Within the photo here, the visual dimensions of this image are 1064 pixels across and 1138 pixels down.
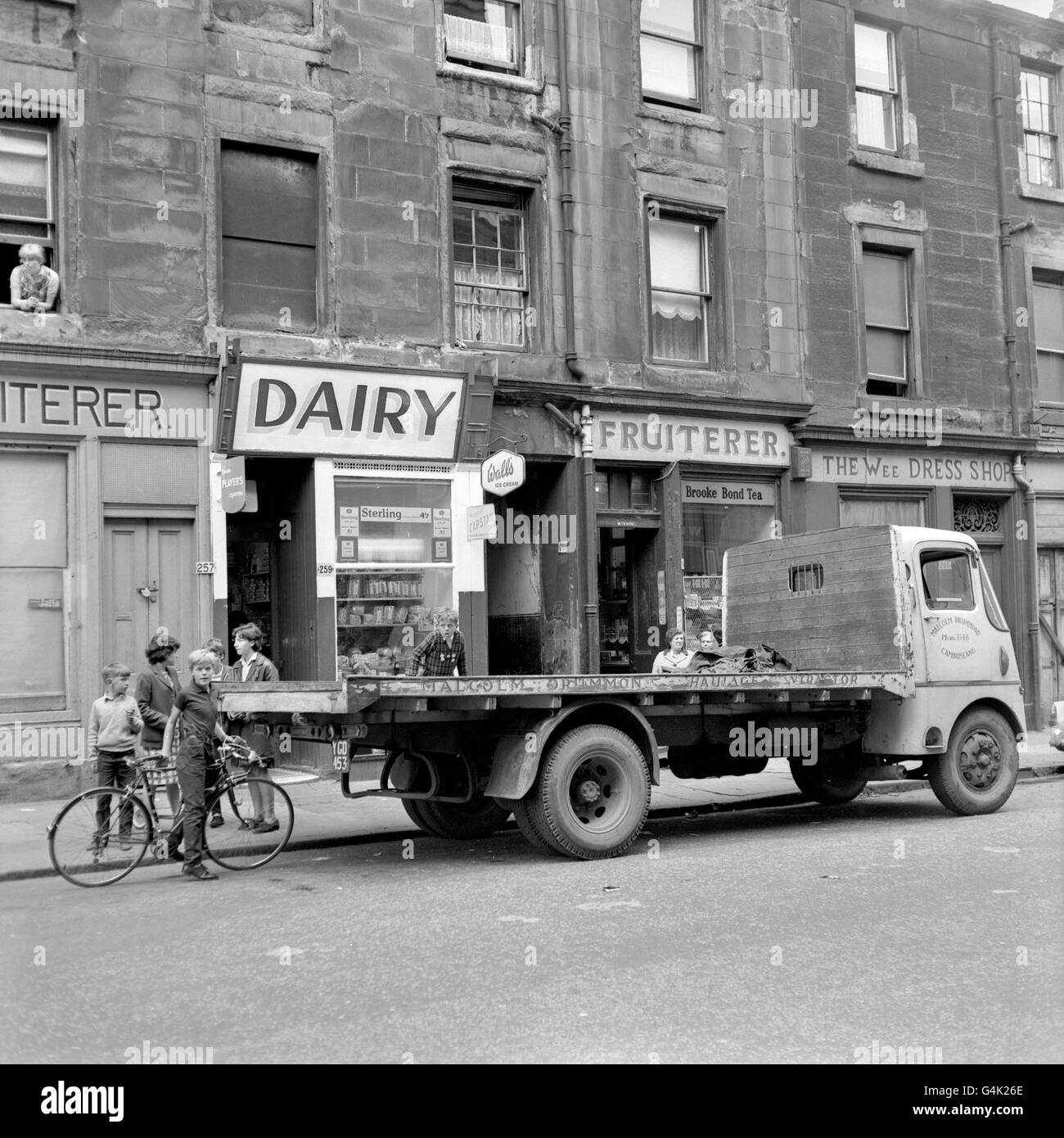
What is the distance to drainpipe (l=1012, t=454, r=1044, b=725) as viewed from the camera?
21.1 meters

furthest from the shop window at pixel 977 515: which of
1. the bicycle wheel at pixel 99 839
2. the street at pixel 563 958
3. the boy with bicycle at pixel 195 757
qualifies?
the bicycle wheel at pixel 99 839

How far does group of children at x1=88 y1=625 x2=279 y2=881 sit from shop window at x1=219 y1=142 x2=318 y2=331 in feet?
16.4

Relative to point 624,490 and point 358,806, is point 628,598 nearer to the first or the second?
point 624,490

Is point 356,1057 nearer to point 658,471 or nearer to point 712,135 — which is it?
point 658,471

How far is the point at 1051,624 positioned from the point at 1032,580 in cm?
91

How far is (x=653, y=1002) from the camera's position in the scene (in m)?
5.88

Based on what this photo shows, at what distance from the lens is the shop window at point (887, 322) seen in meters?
20.4

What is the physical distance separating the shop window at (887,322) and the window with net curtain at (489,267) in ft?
20.1

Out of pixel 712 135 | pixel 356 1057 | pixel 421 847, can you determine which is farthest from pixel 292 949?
pixel 712 135

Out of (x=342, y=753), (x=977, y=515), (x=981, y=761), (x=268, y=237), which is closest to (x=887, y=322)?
(x=977, y=515)

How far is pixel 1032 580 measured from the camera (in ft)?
70.7

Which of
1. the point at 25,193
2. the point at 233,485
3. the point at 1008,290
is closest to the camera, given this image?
the point at 25,193

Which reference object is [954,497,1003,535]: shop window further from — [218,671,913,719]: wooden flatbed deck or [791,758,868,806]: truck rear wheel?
[218,671,913,719]: wooden flatbed deck

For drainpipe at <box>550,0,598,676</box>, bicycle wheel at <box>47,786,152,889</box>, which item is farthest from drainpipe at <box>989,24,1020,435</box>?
bicycle wheel at <box>47,786,152,889</box>
